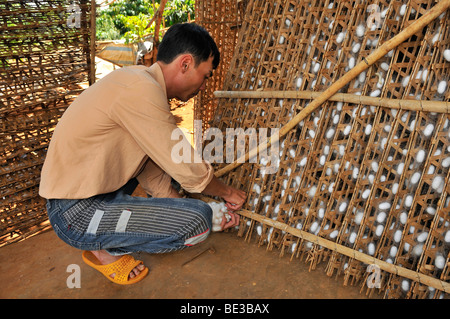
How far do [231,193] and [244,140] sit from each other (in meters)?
0.43

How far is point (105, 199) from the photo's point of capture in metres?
2.07

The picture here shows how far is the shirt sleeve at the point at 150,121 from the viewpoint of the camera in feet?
5.91

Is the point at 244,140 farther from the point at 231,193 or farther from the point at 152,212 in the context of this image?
the point at 152,212

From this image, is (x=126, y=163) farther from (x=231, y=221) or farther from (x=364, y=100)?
(x=364, y=100)

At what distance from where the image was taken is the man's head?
195cm

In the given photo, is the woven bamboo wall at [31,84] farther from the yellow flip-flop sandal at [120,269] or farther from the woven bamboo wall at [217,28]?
the woven bamboo wall at [217,28]

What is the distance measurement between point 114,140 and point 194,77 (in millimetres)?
557

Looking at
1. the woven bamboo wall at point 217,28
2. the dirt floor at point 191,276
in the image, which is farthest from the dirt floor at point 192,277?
the woven bamboo wall at point 217,28

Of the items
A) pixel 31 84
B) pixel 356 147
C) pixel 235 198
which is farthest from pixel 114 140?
pixel 356 147

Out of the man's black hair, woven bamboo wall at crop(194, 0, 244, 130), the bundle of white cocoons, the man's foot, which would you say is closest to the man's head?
the man's black hair

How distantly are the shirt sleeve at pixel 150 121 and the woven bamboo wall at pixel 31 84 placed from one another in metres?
1.14

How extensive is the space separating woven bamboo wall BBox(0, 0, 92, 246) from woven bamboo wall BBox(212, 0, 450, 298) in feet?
4.61

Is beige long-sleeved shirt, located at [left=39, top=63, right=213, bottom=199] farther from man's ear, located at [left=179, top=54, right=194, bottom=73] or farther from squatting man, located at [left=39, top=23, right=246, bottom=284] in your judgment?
man's ear, located at [left=179, top=54, right=194, bottom=73]
